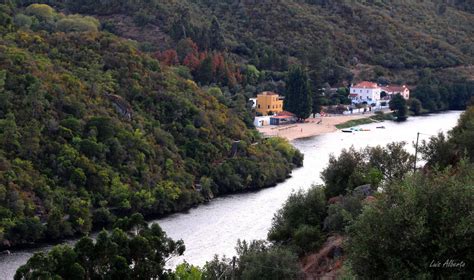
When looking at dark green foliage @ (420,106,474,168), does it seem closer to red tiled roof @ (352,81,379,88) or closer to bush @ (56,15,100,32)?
bush @ (56,15,100,32)

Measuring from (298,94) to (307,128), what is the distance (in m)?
5.63

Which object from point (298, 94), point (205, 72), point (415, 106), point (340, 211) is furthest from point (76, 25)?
point (340, 211)

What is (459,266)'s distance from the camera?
16.1 meters

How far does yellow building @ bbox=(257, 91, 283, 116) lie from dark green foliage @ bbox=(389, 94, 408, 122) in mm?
14903

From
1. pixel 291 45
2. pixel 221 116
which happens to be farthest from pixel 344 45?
pixel 221 116

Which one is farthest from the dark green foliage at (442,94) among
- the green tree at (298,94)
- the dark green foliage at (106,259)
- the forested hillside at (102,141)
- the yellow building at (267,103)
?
the dark green foliage at (106,259)

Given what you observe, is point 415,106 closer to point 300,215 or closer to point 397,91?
point 397,91

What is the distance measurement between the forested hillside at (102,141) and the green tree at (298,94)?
2086 cm

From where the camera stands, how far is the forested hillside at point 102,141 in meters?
41.1

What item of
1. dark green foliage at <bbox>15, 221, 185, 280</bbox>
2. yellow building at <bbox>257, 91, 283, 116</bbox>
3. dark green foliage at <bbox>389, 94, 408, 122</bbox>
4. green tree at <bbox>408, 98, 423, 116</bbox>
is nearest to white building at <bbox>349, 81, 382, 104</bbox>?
green tree at <bbox>408, 98, 423, 116</bbox>

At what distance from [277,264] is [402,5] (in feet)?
360

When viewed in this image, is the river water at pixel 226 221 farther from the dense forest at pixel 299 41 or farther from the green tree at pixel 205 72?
the dense forest at pixel 299 41

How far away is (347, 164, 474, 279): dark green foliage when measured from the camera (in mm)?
16156

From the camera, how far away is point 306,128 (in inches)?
3135
